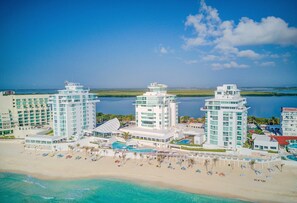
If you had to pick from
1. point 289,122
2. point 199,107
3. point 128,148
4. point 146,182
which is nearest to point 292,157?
point 289,122

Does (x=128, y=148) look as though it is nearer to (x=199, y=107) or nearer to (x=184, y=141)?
(x=184, y=141)

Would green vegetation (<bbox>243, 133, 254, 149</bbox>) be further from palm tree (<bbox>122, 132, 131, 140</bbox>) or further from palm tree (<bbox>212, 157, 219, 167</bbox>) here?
palm tree (<bbox>122, 132, 131, 140</bbox>)

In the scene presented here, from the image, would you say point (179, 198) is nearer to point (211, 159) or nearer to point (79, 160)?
point (211, 159)

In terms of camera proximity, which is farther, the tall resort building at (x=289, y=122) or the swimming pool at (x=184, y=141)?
the tall resort building at (x=289, y=122)

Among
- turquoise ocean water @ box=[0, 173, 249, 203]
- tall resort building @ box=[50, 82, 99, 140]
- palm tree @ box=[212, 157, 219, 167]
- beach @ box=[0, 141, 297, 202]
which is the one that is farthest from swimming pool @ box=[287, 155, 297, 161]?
tall resort building @ box=[50, 82, 99, 140]

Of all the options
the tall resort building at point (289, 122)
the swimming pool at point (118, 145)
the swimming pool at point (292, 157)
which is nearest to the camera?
the swimming pool at point (292, 157)

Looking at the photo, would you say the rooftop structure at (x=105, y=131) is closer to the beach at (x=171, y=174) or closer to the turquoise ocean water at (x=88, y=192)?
the beach at (x=171, y=174)

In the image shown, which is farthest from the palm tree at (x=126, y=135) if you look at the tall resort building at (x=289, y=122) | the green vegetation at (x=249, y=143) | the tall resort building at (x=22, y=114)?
the tall resort building at (x=289, y=122)
